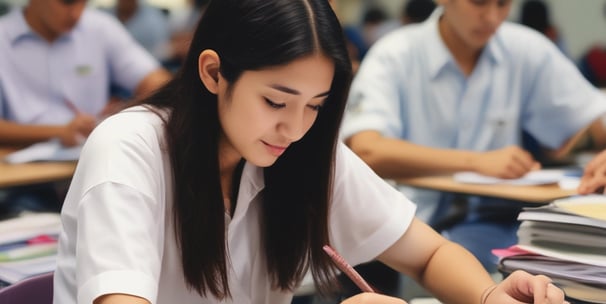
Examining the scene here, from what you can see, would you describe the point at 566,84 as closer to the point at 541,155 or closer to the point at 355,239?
the point at 541,155

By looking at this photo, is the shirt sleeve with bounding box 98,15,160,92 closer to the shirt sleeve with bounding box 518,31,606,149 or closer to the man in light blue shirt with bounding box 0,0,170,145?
the man in light blue shirt with bounding box 0,0,170,145

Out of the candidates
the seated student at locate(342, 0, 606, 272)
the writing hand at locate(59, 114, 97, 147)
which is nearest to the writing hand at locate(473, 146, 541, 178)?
the seated student at locate(342, 0, 606, 272)

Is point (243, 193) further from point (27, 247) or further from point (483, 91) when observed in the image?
point (483, 91)

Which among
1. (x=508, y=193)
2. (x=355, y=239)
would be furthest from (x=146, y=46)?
(x=355, y=239)

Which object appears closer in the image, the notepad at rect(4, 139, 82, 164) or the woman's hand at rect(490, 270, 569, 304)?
the woman's hand at rect(490, 270, 569, 304)

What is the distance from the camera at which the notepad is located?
2551 millimetres

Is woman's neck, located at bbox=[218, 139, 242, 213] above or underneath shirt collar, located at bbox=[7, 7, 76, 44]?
above

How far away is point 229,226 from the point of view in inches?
49.9

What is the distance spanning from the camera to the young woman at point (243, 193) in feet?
3.43

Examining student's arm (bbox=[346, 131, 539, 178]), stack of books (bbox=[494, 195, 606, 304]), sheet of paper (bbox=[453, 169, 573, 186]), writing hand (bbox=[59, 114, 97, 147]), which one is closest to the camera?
stack of books (bbox=[494, 195, 606, 304])

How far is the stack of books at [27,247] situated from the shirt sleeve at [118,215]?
39 cm

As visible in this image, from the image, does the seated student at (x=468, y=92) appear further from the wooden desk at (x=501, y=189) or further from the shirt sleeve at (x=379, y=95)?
the wooden desk at (x=501, y=189)

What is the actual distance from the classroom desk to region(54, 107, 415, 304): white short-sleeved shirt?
1.07 metres

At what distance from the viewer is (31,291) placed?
1.25 meters
